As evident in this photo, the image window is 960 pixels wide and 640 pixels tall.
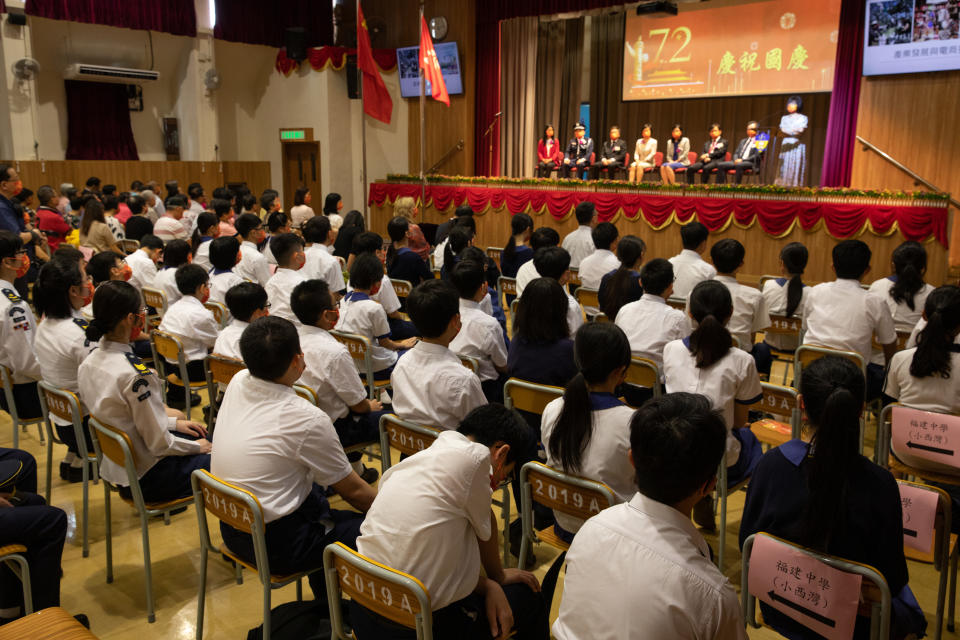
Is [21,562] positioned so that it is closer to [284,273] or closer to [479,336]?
[479,336]

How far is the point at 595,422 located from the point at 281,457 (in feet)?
3.29

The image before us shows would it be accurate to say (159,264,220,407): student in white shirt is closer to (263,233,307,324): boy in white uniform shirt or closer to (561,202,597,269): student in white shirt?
(263,233,307,324): boy in white uniform shirt

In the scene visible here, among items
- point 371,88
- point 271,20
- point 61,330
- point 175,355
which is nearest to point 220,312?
point 175,355

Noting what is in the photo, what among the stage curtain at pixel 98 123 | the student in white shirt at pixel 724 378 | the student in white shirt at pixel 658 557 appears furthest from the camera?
the stage curtain at pixel 98 123

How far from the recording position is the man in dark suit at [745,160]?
1061 cm

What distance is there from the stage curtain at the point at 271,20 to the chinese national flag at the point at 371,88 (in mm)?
3558

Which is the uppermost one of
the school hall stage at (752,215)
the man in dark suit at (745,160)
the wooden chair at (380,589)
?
the man in dark suit at (745,160)

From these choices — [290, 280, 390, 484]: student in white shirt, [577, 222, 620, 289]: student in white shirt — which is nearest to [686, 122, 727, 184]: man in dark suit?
[577, 222, 620, 289]: student in white shirt

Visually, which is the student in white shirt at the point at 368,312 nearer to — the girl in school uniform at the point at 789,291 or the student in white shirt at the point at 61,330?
the student in white shirt at the point at 61,330

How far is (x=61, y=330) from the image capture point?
10.7 feet

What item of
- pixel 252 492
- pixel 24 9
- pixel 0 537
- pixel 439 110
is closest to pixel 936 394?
pixel 252 492

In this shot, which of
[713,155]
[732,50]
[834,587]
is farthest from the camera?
[732,50]

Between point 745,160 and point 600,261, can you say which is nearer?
point 600,261

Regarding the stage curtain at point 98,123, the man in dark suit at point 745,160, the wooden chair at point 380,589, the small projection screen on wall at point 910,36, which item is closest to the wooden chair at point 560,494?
the wooden chair at point 380,589
